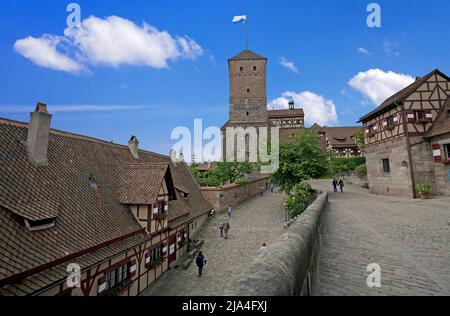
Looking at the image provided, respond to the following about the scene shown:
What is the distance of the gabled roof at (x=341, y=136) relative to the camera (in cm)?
5241

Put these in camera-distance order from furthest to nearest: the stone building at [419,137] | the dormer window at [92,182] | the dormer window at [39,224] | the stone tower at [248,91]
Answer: the stone tower at [248,91]
the stone building at [419,137]
the dormer window at [92,182]
the dormer window at [39,224]

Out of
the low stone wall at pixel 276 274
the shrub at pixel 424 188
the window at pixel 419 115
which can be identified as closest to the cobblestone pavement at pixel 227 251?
the low stone wall at pixel 276 274

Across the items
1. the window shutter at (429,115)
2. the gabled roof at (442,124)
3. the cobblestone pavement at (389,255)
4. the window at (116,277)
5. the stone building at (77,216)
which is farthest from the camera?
the window shutter at (429,115)

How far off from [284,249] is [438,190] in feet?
62.2

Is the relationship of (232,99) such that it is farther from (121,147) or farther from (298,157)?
(121,147)

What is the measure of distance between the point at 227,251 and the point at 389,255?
469 inches

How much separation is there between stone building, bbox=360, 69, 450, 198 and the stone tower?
1036 inches

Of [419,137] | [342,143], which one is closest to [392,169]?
[419,137]

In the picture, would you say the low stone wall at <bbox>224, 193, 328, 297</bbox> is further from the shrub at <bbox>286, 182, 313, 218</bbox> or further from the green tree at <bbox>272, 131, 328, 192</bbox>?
the green tree at <bbox>272, 131, 328, 192</bbox>

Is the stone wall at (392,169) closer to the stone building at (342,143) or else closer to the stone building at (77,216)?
the stone building at (77,216)

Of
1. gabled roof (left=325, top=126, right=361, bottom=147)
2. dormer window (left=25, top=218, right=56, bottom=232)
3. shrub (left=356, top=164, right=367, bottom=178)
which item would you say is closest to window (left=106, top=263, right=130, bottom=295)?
dormer window (left=25, top=218, right=56, bottom=232)

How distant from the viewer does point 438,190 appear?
16.3 m

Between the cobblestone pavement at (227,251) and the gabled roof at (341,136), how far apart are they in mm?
32551

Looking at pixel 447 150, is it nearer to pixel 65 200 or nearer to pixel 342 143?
pixel 65 200
